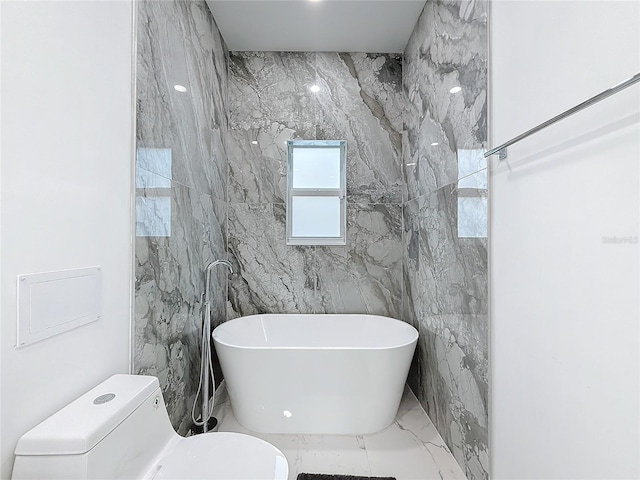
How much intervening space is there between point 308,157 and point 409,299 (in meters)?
1.51

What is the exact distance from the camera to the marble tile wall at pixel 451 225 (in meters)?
1.53

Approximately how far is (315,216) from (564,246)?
6.94 ft

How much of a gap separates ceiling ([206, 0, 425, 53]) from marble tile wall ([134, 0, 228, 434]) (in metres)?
0.21

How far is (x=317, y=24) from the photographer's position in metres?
2.51

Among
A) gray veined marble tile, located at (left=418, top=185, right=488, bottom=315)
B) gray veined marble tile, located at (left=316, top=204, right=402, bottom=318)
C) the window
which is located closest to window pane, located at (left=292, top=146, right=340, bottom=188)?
the window

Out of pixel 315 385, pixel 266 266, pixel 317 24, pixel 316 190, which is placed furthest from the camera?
pixel 316 190

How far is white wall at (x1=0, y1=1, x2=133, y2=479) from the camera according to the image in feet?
2.80

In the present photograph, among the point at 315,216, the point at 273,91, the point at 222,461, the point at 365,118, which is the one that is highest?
the point at 273,91

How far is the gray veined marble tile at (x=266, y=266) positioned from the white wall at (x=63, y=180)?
147cm

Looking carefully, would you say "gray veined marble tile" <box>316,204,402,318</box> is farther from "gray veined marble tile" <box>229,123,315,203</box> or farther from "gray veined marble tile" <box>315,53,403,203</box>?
"gray veined marble tile" <box>229,123,315,203</box>

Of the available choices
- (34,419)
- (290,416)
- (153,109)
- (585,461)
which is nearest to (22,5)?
(153,109)

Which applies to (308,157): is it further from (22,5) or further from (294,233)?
(22,5)

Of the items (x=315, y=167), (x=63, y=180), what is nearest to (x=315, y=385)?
(x=63, y=180)

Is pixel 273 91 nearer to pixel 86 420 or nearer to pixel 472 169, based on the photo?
pixel 472 169
